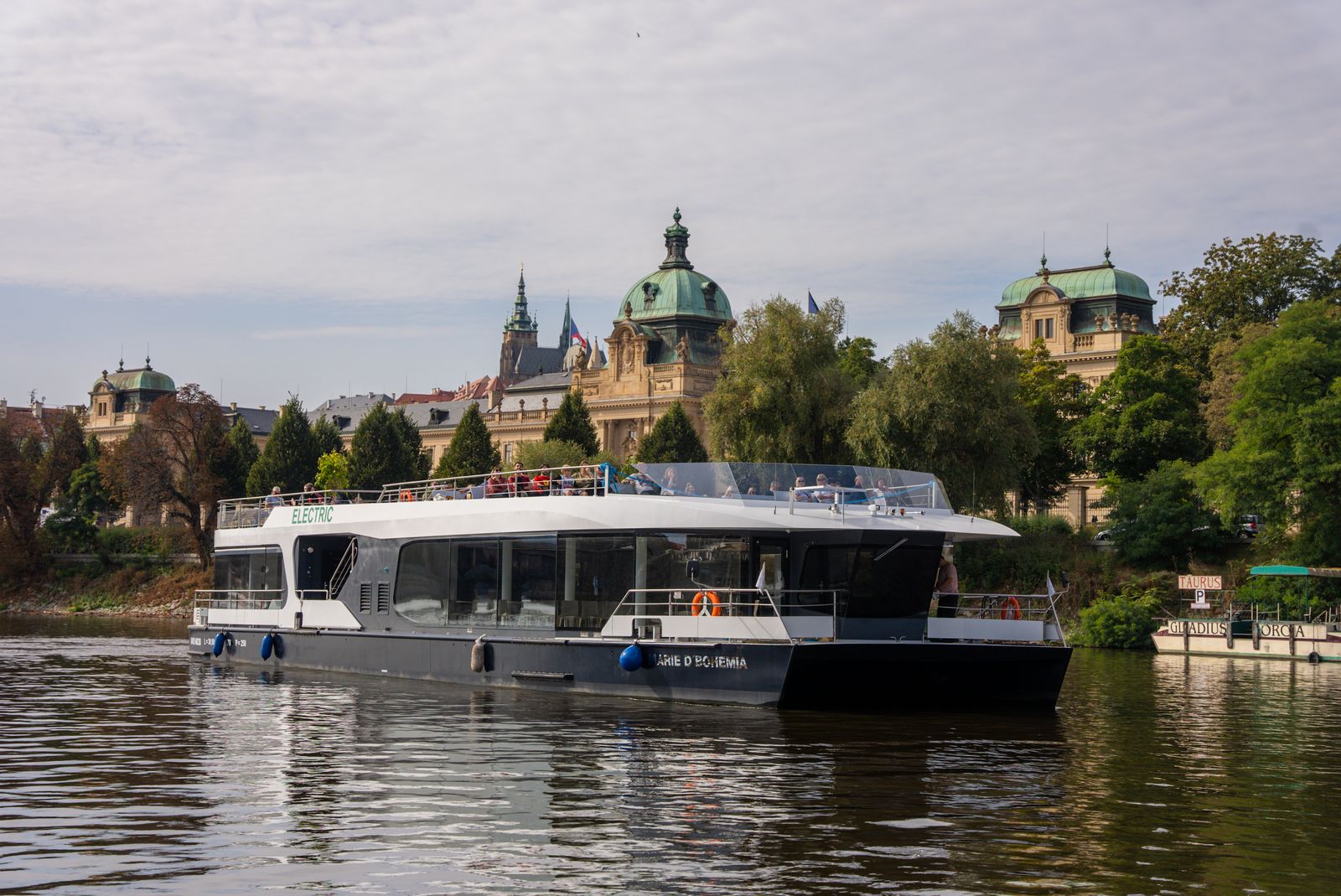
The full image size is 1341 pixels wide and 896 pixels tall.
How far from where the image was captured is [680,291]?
141500 millimetres

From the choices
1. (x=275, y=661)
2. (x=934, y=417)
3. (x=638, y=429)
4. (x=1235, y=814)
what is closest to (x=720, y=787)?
(x=1235, y=814)

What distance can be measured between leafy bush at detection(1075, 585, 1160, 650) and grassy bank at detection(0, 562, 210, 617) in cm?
5192

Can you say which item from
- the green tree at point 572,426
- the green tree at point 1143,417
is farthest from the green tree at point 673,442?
the green tree at point 1143,417

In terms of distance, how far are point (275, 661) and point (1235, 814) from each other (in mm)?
26092

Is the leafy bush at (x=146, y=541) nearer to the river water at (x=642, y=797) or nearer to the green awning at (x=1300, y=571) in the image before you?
the green awning at (x=1300, y=571)

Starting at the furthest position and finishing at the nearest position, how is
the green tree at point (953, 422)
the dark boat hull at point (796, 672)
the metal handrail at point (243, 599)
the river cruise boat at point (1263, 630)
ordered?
the green tree at point (953, 422), the river cruise boat at point (1263, 630), the metal handrail at point (243, 599), the dark boat hull at point (796, 672)

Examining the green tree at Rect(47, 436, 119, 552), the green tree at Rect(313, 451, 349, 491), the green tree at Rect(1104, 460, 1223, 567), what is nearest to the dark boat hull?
the green tree at Rect(1104, 460, 1223, 567)

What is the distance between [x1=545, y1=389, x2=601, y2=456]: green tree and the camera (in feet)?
353

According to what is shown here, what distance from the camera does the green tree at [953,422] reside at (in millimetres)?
62000

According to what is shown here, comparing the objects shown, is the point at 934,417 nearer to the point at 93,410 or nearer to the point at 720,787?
the point at 720,787

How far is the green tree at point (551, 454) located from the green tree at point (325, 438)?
15.5 meters

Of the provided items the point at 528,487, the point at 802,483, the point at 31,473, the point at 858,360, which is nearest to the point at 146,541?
the point at 31,473

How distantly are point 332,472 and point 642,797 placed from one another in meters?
89.4

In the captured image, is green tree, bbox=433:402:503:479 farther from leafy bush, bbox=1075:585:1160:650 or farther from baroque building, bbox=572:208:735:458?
leafy bush, bbox=1075:585:1160:650
